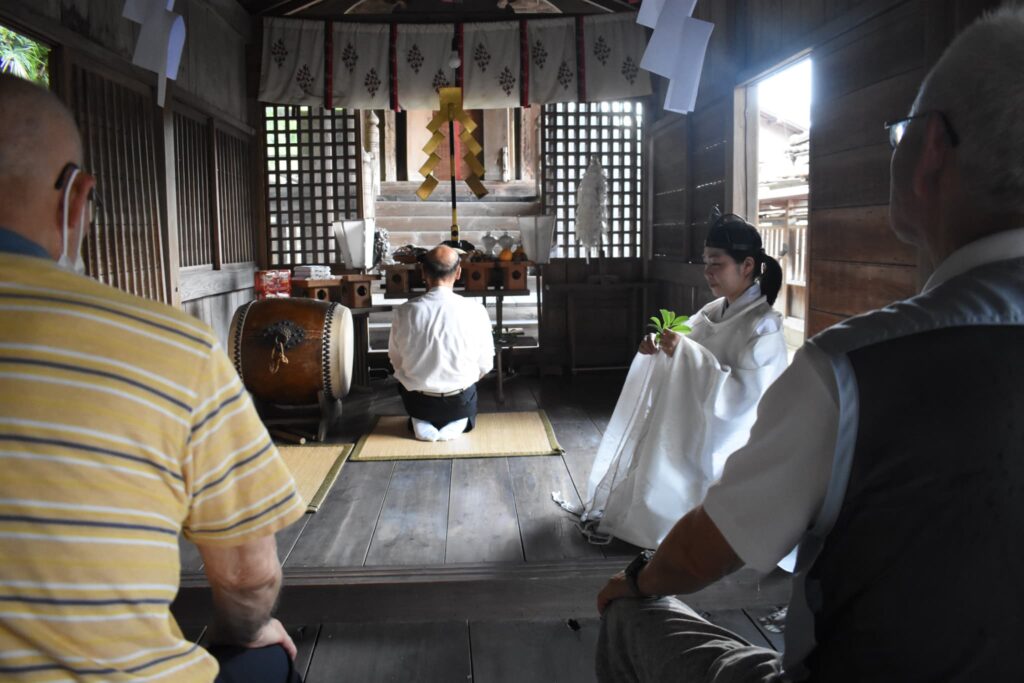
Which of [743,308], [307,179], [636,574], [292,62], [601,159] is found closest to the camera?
[636,574]

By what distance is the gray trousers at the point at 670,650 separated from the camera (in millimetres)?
1190

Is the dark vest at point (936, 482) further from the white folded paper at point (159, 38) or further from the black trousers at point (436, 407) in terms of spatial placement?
the black trousers at point (436, 407)

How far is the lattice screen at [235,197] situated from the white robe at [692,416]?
415cm

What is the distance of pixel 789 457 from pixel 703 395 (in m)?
2.08

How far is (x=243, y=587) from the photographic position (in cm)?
117

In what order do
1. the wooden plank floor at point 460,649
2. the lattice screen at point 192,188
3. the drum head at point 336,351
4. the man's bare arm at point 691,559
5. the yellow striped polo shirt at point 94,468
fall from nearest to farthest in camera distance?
the yellow striped polo shirt at point 94,468
the man's bare arm at point 691,559
the wooden plank floor at point 460,649
the drum head at point 336,351
the lattice screen at point 192,188

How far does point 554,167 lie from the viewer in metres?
7.24

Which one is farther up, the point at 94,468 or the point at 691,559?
the point at 94,468

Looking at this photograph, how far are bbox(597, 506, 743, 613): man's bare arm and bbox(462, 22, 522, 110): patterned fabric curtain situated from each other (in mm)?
5841

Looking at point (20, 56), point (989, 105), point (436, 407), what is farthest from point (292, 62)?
point (989, 105)

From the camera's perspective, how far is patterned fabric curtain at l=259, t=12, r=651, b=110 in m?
6.54

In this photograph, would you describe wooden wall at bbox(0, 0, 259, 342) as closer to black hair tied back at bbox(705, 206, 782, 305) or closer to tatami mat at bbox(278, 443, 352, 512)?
tatami mat at bbox(278, 443, 352, 512)

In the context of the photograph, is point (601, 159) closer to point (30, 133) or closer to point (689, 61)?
point (689, 61)

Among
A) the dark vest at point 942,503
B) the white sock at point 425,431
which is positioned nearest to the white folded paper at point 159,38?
the white sock at point 425,431
